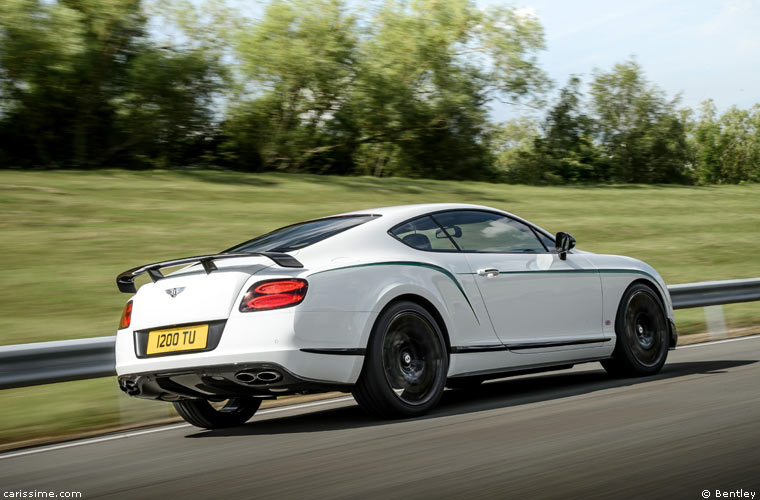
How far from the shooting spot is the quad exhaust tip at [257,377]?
17.5 ft

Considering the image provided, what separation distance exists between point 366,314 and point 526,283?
1.68 meters

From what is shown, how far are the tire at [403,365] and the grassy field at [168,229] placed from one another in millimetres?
2422

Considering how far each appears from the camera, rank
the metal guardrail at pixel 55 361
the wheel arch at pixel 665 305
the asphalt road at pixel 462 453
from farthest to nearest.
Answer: the wheel arch at pixel 665 305 → the metal guardrail at pixel 55 361 → the asphalt road at pixel 462 453

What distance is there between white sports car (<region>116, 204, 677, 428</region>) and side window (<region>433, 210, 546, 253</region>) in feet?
0.04

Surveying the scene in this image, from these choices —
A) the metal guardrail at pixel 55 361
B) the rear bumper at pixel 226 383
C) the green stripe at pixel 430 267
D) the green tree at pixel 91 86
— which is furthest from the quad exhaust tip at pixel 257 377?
the green tree at pixel 91 86

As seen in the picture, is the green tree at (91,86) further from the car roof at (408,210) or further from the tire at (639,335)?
the tire at (639,335)

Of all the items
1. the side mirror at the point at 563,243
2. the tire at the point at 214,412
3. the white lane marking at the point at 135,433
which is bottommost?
the white lane marking at the point at 135,433

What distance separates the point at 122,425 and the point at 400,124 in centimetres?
2811

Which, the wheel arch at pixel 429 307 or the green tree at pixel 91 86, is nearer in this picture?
the wheel arch at pixel 429 307

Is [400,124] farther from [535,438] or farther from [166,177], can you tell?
[535,438]

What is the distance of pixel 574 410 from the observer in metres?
6.00

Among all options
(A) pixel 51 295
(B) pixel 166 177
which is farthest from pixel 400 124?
(A) pixel 51 295

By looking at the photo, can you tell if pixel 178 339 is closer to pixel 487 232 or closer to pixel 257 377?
pixel 257 377

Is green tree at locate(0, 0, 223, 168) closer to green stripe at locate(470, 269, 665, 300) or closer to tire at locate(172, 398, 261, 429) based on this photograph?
tire at locate(172, 398, 261, 429)
